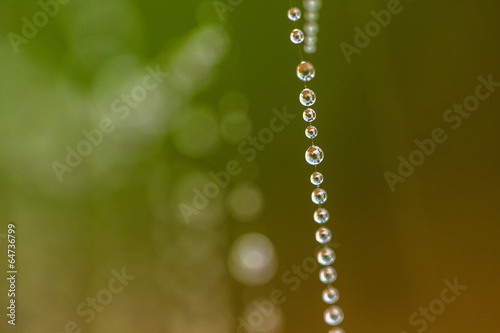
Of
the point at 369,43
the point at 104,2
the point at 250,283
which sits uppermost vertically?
the point at 104,2

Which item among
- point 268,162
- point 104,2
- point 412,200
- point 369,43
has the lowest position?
point 412,200

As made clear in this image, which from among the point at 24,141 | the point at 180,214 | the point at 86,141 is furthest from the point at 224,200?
the point at 24,141

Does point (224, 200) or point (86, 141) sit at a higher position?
point (86, 141)

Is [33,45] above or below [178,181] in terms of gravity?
above

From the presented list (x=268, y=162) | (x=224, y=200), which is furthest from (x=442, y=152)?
(x=224, y=200)

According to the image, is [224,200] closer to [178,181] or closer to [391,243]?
[178,181]

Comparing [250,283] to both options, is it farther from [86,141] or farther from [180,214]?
[86,141]
